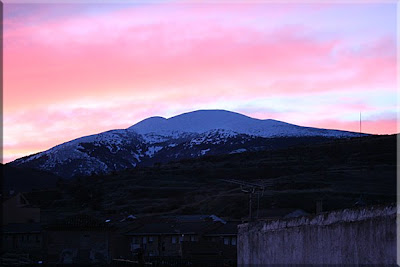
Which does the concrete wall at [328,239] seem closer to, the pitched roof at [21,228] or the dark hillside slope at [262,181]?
the pitched roof at [21,228]

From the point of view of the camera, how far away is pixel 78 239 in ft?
227

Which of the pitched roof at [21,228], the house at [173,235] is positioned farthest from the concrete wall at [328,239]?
the pitched roof at [21,228]

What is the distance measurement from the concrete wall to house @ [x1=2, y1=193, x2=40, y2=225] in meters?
62.0

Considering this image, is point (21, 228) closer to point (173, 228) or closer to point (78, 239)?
point (78, 239)

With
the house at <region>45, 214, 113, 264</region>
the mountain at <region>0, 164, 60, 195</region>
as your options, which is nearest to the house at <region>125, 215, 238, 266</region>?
the house at <region>45, 214, 113, 264</region>

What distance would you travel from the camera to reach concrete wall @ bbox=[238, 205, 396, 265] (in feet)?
46.0

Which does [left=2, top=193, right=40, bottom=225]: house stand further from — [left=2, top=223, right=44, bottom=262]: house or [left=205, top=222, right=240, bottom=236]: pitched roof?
[left=205, top=222, right=240, bottom=236]: pitched roof

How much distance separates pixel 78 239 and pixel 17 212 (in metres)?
16.7

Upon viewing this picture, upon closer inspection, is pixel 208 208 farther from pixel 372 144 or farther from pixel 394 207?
pixel 394 207

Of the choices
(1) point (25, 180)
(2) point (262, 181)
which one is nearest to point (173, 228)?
(2) point (262, 181)

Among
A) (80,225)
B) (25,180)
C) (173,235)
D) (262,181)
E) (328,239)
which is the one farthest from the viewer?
(25,180)

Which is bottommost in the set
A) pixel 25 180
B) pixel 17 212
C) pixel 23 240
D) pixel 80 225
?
pixel 23 240

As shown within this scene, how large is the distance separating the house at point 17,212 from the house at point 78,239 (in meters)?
12.5

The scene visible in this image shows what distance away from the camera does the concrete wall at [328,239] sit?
46.0 feet
